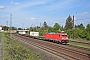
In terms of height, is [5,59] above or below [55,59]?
above

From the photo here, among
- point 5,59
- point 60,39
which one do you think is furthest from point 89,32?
point 5,59

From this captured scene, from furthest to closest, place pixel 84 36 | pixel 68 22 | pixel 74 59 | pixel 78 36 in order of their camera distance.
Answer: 1. pixel 68 22
2. pixel 78 36
3. pixel 84 36
4. pixel 74 59

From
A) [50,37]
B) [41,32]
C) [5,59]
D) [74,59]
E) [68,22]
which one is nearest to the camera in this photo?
[5,59]

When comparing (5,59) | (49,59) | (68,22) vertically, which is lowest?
(49,59)

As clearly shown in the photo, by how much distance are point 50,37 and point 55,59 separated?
86.3ft

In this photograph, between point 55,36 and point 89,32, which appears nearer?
point 55,36

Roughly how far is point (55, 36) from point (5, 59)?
32.6 meters

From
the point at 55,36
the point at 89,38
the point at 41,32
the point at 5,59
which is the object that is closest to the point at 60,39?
the point at 55,36

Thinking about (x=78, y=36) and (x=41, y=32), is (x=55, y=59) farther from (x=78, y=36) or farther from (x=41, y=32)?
(x=41, y=32)

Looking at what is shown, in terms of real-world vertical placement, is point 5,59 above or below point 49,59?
above

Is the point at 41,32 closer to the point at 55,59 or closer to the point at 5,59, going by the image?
the point at 55,59

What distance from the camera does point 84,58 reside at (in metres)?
19.3

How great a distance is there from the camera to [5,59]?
9.89m

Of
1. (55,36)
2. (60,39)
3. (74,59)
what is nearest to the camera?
(74,59)
